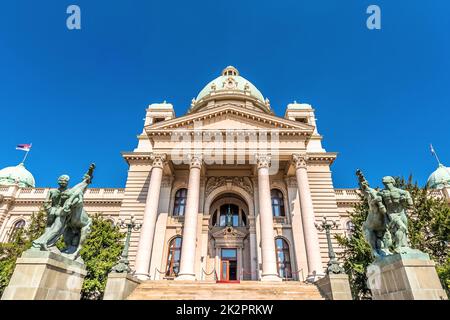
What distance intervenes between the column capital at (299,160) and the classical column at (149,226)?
11.1 m

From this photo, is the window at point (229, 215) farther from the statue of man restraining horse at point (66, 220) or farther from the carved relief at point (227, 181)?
the statue of man restraining horse at point (66, 220)

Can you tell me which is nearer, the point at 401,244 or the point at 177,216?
the point at 401,244

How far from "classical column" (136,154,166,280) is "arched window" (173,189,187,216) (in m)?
4.28

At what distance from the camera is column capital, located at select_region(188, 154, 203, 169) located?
2094cm

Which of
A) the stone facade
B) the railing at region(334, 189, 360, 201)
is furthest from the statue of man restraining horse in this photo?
the railing at region(334, 189, 360, 201)

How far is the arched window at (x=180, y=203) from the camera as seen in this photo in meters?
23.6

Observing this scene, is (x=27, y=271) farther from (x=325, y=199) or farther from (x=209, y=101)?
(x=209, y=101)

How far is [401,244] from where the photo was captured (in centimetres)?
714

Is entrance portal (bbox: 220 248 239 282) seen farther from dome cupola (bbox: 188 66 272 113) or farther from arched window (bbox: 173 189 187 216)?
dome cupola (bbox: 188 66 272 113)

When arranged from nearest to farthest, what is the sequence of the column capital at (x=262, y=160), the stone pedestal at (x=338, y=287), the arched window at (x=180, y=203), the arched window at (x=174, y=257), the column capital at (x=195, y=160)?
the stone pedestal at (x=338, y=287), the arched window at (x=174, y=257), the column capital at (x=262, y=160), the column capital at (x=195, y=160), the arched window at (x=180, y=203)

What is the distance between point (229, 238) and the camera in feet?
74.2

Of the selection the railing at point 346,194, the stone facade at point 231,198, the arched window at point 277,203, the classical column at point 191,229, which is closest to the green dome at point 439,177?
the railing at point 346,194

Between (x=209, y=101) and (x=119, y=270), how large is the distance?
2782 cm
